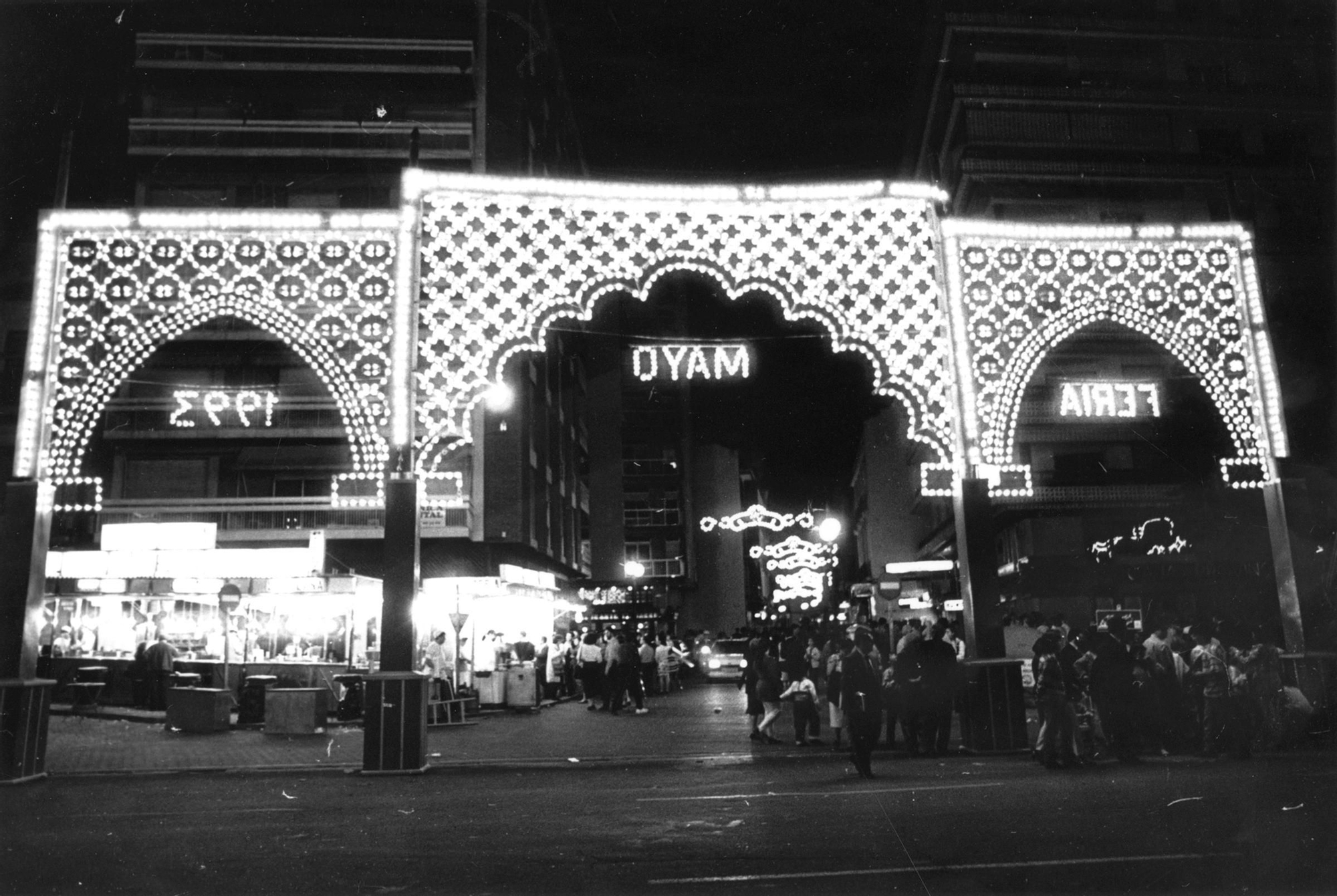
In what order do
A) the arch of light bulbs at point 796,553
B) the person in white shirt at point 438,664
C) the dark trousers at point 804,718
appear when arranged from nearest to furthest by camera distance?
the dark trousers at point 804,718 < the person in white shirt at point 438,664 < the arch of light bulbs at point 796,553

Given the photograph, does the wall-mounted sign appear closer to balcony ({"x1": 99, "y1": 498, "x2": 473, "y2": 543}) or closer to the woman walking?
the woman walking

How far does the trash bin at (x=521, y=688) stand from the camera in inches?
1086

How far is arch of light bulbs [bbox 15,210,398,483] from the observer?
1323 centimetres

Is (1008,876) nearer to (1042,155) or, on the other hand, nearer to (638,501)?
(1042,155)

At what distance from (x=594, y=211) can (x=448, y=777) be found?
7282mm

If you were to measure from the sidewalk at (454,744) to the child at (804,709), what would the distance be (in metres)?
0.35

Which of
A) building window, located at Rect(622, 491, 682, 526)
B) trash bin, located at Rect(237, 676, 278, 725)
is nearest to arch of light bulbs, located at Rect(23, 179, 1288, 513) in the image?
trash bin, located at Rect(237, 676, 278, 725)

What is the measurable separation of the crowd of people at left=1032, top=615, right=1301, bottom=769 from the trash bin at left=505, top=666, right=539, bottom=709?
15.7 metres

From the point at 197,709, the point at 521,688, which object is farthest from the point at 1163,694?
the point at 197,709

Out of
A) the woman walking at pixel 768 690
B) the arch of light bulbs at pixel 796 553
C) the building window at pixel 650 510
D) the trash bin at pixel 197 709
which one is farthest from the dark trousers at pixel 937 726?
the building window at pixel 650 510

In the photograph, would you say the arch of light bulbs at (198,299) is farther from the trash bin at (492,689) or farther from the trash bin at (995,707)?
the trash bin at (492,689)

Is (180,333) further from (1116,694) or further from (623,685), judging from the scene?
(623,685)

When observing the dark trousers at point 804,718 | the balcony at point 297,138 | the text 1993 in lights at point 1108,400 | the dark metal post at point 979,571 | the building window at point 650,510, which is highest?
the balcony at point 297,138

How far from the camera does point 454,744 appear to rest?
17938 mm
